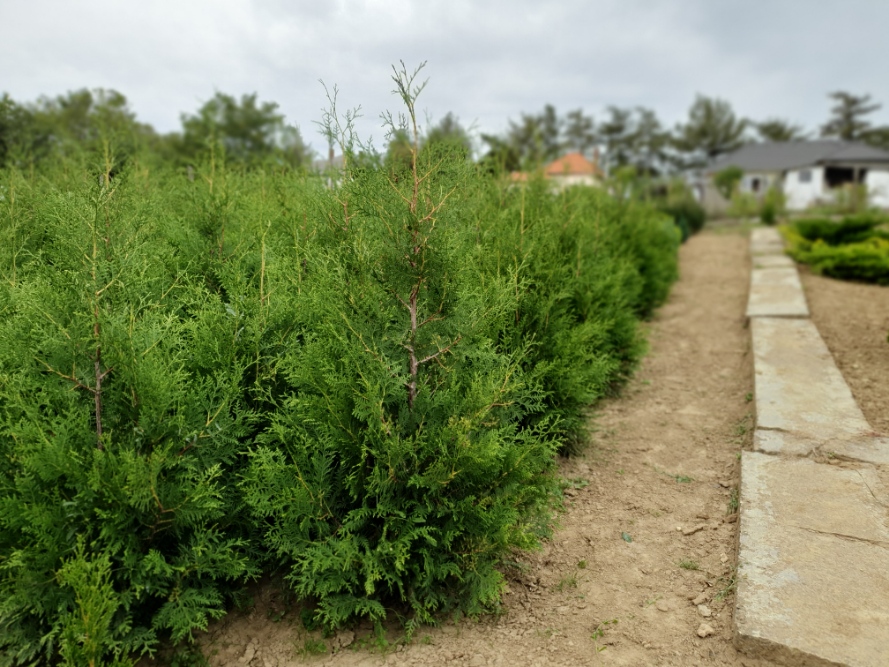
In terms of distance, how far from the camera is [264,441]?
9.65ft

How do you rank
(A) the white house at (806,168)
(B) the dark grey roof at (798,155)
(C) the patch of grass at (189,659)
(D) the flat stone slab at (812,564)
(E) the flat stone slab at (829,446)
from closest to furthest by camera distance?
(D) the flat stone slab at (812,564)
(C) the patch of grass at (189,659)
(E) the flat stone slab at (829,446)
(A) the white house at (806,168)
(B) the dark grey roof at (798,155)

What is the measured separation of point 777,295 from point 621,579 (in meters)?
7.38

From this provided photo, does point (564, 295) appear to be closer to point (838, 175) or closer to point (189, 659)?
point (189, 659)

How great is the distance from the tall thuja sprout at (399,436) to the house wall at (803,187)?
165 ft

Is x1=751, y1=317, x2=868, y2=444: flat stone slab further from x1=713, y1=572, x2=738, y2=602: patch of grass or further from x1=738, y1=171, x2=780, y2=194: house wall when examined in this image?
x1=738, y1=171, x2=780, y2=194: house wall

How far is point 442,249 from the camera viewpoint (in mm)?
2881

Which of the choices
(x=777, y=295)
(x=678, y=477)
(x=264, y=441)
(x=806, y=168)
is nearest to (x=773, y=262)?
(x=777, y=295)

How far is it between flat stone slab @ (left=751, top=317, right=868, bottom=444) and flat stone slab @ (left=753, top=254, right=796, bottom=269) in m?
5.38

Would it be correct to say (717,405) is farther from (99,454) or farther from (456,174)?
(99,454)

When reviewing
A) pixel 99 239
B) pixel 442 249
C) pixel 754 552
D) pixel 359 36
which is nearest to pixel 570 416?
pixel 754 552

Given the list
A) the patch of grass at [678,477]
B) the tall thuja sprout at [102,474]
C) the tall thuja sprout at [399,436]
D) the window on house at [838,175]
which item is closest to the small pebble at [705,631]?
the tall thuja sprout at [399,436]

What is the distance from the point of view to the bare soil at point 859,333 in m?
5.16

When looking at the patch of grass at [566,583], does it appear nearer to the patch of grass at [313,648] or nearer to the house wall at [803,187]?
the patch of grass at [313,648]

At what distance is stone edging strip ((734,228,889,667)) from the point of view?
8.18 ft
